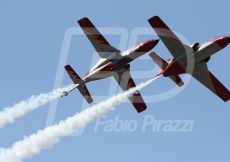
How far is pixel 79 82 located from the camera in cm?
8244

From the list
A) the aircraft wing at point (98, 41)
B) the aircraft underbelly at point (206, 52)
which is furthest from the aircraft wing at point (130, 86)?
the aircraft underbelly at point (206, 52)

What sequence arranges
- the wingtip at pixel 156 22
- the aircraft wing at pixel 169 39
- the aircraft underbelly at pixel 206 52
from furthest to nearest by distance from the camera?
1. the aircraft underbelly at pixel 206 52
2. the aircraft wing at pixel 169 39
3. the wingtip at pixel 156 22

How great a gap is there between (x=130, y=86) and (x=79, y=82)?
6.45 metres

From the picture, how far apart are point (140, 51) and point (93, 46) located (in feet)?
18.7

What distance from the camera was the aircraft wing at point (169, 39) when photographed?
73938 millimetres

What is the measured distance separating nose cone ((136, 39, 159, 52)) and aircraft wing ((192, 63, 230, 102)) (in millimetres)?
6732

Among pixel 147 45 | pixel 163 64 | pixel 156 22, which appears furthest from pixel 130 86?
pixel 156 22

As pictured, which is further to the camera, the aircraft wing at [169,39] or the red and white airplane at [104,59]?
the red and white airplane at [104,59]

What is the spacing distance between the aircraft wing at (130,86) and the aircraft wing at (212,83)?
25.8 feet

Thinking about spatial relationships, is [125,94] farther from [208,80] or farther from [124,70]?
[208,80]

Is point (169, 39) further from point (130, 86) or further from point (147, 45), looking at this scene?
point (130, 86)

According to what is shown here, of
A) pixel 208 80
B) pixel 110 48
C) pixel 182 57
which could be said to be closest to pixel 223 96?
pixel 208 80

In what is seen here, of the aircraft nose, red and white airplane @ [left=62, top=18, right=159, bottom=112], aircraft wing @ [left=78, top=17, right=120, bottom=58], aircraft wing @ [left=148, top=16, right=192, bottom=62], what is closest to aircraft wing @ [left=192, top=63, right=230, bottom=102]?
aircraft wing @ [left=148, top=16, right=192, bottom=62]

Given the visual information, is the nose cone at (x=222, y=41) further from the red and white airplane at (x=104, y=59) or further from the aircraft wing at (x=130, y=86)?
the aircraft wing at (x=130, y=86)
